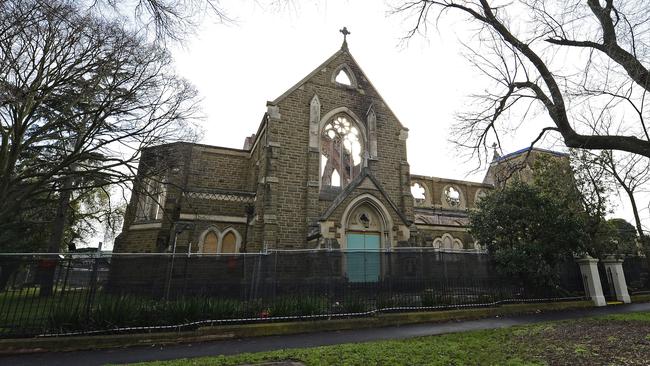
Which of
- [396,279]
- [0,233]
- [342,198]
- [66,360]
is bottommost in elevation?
[66,360]

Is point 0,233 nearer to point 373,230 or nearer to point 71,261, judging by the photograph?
point 71,261

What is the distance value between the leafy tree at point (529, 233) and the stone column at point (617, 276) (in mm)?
2411

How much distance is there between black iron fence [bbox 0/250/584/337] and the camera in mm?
7090

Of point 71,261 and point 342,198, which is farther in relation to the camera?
point 342,198

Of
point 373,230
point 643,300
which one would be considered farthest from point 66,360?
point 643,300

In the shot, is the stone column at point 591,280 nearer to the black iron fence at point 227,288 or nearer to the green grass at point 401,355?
the black iron fence at point 227,288

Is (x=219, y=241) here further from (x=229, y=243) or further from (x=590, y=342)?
(x=590, y=342)

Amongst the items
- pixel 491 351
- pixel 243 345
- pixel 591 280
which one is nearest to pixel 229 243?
pixel 243 345

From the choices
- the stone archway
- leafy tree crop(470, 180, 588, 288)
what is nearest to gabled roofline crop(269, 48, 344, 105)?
the stone archway

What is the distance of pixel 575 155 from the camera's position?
51.1 feet

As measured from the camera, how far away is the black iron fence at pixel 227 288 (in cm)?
709

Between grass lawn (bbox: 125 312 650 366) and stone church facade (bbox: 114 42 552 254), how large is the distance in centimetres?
644

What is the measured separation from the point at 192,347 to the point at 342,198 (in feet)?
31.0

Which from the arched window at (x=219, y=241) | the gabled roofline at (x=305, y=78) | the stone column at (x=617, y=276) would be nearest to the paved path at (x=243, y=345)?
the stone column at (x=617, y=276)
